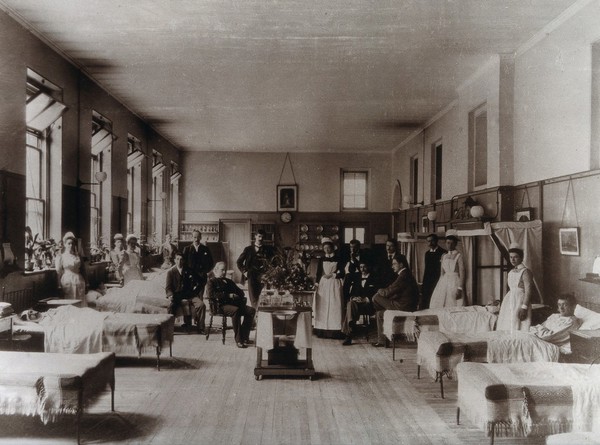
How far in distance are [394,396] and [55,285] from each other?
16.0 feet

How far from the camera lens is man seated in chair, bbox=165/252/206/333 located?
819 centimetres

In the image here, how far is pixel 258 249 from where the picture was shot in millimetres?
8969

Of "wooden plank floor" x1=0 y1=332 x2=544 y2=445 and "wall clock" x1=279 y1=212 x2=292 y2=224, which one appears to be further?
"wall clock" x1=279 y1=212 x2=292 y2=224

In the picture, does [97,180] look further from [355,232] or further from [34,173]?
[355,232]

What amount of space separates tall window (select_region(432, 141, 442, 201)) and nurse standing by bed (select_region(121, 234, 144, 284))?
6785mm

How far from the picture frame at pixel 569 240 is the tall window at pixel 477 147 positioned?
3.00m

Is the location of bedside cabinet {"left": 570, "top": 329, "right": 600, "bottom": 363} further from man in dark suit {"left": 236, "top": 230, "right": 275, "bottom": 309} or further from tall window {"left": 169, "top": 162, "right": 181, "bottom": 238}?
tall window {"left": 169, "top": 162, "right": 181, "bottom": 238}

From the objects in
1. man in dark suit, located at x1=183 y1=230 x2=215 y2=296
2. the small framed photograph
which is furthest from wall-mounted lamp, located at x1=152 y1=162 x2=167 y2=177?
the small framed photograph

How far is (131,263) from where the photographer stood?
9.58 m

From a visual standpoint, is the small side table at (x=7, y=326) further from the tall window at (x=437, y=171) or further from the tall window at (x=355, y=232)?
the tall window at (x=355, y=232)

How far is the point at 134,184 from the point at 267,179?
5.92 meters

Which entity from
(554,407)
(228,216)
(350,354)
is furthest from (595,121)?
(228,216)

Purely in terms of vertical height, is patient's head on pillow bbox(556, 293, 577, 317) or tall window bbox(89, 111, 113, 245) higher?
tall window bbox(89, 111, 113, 245)

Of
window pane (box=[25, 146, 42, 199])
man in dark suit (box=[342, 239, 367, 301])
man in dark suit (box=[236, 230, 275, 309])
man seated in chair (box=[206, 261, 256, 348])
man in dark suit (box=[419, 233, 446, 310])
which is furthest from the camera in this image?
man in dark suit (box=[419, 233, 446, 310])
